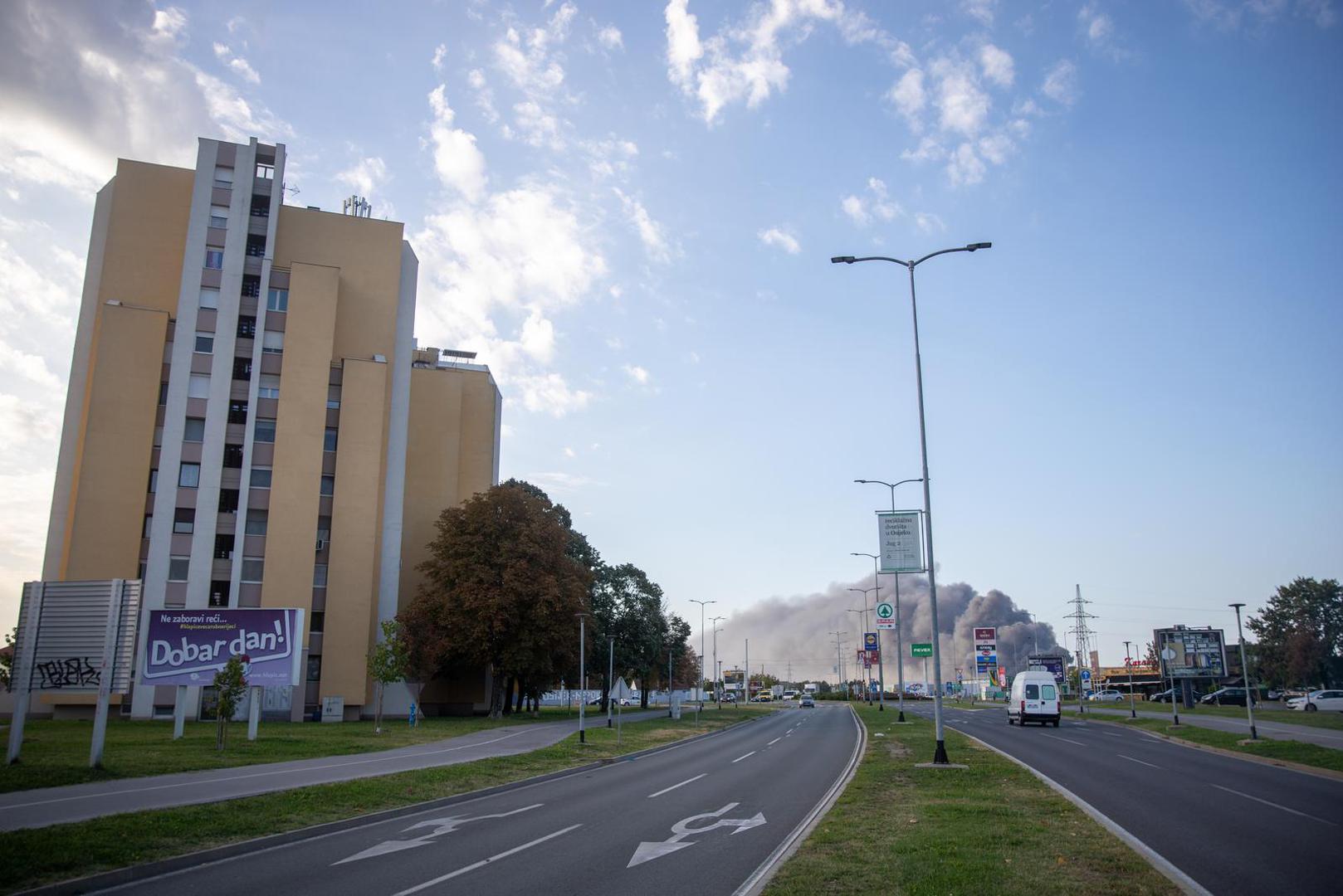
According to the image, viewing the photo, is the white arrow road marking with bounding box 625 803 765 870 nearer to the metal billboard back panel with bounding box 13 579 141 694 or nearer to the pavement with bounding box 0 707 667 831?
the pavement with bounding box 0 707 667 831

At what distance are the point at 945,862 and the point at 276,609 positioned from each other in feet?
99.0

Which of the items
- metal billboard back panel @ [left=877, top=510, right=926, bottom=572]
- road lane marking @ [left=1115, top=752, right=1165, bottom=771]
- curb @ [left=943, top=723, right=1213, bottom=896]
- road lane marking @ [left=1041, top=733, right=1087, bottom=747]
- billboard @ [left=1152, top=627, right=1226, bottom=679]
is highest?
metal billboard back panel @ [left=877, top=510, right=926, bottom=572]

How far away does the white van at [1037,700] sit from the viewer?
45.0m

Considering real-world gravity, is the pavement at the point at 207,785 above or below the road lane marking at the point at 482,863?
below

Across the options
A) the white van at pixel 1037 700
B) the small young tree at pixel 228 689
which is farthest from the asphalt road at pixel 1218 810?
the small young tree at pixel 228 689

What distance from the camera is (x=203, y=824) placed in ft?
43.0

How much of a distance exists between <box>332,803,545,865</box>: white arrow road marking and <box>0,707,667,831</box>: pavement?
14.3ft

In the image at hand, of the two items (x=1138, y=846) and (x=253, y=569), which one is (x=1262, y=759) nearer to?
(x=1138, y=846)

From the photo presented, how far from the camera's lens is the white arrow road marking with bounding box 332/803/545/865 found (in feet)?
38.7

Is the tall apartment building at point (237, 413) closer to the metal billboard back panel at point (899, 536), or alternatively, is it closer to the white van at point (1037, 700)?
the metal billboard back panel at point (899, 536)

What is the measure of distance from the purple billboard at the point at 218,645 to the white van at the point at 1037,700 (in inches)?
1419

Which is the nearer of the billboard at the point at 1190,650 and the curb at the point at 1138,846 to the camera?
the curb at the point at 1138,846

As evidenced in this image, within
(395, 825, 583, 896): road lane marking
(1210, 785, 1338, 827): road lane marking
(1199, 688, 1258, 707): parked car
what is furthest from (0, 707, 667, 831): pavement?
(1199, 688, 1258, 707): parked car

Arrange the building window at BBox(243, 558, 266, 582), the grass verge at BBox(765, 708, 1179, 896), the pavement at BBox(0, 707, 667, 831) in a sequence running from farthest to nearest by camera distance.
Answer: the building window at BBox(243, 558, 266, 582) < the pavement at BBox(0, 707, 667, 831) < the grass verge at BBox(765, 708, 1179, 896)
